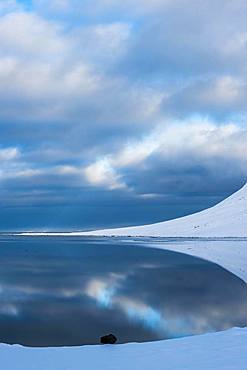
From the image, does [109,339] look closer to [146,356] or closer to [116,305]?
[146,356]

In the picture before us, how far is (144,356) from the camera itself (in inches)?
308

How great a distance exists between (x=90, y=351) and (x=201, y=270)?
643 inches

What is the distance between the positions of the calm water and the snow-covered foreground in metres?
1.31

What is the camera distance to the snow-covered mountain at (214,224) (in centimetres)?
8644

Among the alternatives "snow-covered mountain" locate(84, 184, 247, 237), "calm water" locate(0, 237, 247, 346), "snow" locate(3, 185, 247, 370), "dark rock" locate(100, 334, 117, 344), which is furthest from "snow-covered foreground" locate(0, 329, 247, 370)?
"snow-covered mountain" locate(84, 184, 247, 237)

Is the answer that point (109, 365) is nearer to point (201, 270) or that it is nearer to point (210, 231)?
point (201, 270)

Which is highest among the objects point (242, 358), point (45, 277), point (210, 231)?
point (210, 231)

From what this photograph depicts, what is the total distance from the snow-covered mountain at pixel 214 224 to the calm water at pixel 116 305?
2513 inches

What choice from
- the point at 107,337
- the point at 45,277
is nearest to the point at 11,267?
the point at 45,277

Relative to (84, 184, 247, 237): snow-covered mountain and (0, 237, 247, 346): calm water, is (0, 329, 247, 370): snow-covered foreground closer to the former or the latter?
(0, 237, 247, 346): calm water

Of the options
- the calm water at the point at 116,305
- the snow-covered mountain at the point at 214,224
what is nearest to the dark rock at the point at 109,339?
the calm water at the point at 116,305

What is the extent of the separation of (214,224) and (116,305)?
8001cm

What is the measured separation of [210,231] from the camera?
87.6 m

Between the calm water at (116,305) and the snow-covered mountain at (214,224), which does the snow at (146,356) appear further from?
the snow-covered mountain at (214,224)
